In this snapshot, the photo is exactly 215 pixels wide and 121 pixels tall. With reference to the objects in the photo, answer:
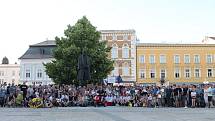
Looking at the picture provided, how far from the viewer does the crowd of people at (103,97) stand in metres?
25.6

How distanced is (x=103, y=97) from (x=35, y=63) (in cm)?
5552

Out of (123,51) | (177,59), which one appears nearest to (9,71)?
(123,51)

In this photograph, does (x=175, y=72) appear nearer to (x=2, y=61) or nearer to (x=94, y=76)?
(x=94, y=76)

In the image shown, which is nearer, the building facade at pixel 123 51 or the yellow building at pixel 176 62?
the building facade at pixel 123 51

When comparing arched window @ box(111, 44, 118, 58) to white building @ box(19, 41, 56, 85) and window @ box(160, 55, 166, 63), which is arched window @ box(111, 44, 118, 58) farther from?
white building @ box(19, 41, 56, 85)

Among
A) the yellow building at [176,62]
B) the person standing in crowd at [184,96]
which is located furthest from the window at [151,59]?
the person standing in crowd at [184,96]

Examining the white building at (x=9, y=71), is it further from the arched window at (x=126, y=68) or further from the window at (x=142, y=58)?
the window at (x=142, y=58)

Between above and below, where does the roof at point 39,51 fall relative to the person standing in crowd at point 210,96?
above

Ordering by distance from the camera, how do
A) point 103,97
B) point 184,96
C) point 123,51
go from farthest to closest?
point 123,51 → point 103,97 → point 184,96

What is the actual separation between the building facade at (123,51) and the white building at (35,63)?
12.8 m

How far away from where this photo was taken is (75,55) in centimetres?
4659

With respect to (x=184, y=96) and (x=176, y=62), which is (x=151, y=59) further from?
(x=184, y=96)

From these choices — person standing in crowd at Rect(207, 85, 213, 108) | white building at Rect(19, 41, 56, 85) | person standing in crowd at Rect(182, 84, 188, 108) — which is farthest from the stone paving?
white building at Rect(19, 41, 56, 85)

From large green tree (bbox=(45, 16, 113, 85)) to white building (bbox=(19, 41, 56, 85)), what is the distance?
3148 cm
